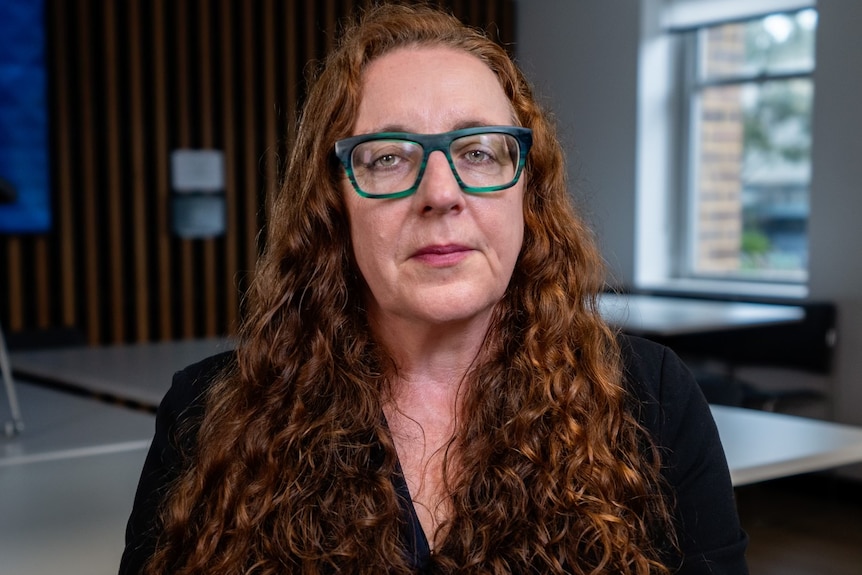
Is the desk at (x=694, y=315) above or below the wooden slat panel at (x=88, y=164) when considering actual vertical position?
below

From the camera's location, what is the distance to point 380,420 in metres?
1.50

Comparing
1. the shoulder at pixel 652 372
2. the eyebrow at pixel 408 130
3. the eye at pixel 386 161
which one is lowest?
the shoulder at pixel 652 372

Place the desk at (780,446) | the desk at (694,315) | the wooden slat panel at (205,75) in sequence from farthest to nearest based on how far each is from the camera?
the wooden slat panel at (205,75) < the desk at (694,315) < the desk at (780,446)

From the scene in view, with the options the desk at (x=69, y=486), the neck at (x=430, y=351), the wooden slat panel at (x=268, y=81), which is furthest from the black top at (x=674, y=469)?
the wooden slat panel at (x=268, y=81)

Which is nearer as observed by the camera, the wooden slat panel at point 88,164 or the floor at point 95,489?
the floor at point 95,489

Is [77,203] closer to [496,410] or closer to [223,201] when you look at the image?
[223,201]

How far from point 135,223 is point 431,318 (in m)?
5.58

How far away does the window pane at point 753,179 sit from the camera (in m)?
6.64

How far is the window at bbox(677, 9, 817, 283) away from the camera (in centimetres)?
661

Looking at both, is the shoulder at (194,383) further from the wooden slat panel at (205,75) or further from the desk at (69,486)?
the wooden slat panel at (205,75)

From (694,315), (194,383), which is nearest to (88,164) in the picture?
(694,315)

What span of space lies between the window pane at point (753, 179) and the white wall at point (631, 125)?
0.43 metres

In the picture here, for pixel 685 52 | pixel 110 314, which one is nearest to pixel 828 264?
pixel 685 52

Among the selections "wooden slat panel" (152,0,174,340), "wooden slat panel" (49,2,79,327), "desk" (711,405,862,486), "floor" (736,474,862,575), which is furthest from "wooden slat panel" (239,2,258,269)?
"desk" (711,405,862,486)
